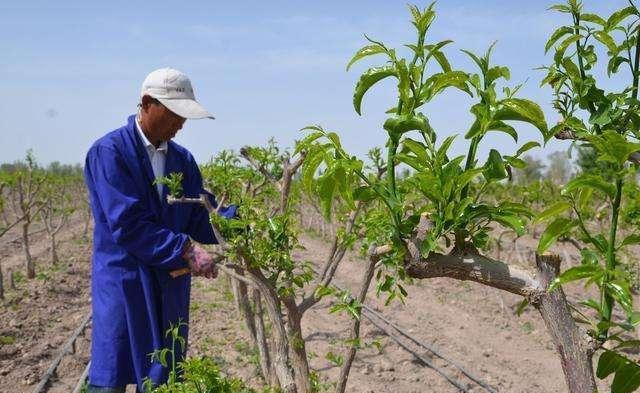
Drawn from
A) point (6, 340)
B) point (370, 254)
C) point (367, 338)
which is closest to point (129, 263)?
point (370, 254)

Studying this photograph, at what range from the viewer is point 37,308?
7.77 metres

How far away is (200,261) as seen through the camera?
9.03 ft

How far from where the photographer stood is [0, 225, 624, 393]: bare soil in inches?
220

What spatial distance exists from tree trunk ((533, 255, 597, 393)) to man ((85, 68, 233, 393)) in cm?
182

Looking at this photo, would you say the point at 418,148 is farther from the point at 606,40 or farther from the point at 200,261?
the point at 200,261

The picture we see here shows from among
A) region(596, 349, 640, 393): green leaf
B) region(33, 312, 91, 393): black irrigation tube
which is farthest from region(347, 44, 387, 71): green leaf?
region(33, 312, 91, 393): black irrigation tube

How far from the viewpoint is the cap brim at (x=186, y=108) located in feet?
9.62

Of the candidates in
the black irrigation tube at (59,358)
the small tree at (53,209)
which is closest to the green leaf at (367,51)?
the black irrigation tube at (59,358)

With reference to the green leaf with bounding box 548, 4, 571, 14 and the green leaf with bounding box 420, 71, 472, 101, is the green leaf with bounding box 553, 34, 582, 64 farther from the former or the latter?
the green leaf with bounding box 420, 71, 472, 101

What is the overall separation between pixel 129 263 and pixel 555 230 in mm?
2320

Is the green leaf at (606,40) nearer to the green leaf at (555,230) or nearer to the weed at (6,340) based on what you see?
the green leaf at (555,230)

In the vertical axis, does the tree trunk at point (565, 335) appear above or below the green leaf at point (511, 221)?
below

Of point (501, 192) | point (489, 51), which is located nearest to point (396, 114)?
point (489, 51)

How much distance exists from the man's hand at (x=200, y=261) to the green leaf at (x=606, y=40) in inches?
73.3
